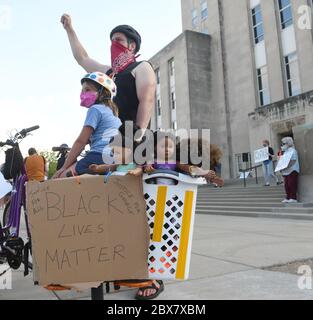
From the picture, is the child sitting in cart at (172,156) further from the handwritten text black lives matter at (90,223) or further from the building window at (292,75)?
the building window at (292,75)

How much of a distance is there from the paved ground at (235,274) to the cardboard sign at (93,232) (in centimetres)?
76

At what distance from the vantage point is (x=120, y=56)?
3.09 m

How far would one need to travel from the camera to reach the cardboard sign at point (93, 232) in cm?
202

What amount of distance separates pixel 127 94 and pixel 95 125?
0.67 m

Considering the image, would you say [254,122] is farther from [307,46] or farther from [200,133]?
[200,133]

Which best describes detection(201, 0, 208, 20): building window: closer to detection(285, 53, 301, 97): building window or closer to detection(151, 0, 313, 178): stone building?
detection(151, 0, 313, 178): stone building

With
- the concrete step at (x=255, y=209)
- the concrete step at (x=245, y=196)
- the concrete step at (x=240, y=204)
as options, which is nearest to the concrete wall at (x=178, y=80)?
the concrete step at (x=245, y=196)

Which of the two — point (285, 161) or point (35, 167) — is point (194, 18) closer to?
point (285, 161)

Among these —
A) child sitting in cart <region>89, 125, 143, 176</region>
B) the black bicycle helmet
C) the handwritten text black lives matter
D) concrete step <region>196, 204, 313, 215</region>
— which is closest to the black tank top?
the black bicycle helmet

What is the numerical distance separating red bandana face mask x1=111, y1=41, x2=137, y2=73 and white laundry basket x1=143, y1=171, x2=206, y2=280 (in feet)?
4.49

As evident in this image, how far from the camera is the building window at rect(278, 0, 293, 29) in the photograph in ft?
71.2

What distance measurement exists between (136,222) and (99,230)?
0.21 m
